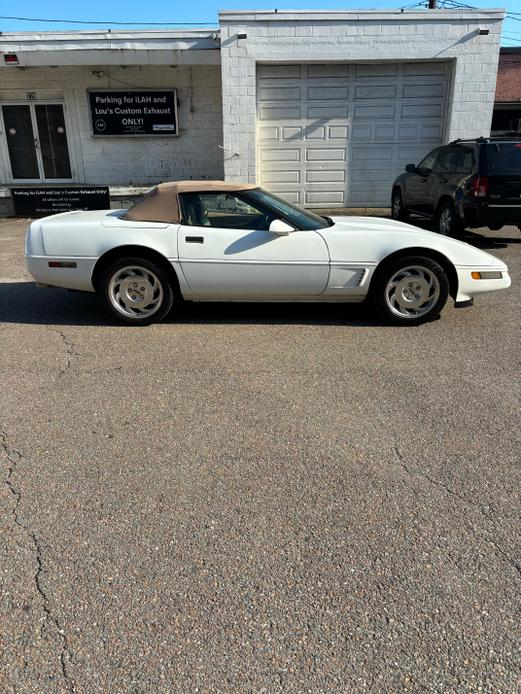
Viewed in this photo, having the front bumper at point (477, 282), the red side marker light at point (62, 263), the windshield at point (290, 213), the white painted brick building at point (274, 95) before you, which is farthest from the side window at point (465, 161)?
the red side marker light at point (62, 263)

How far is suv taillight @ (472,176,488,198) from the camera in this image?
29.0 feet

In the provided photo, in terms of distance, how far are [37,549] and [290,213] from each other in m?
3.94

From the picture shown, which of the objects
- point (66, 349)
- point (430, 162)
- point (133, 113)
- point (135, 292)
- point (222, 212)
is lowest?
point (66, 349)

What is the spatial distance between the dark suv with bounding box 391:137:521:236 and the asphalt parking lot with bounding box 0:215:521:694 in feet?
15.5

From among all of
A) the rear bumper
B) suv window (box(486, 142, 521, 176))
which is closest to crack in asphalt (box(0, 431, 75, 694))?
the rear bumper

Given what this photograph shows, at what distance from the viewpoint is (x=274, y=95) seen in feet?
43.8

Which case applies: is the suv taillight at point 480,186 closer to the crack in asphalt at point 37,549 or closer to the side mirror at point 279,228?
the side mirror at point 279,228

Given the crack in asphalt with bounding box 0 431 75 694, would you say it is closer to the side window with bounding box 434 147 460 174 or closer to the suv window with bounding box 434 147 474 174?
the suv window with bounding box 434 147 474 174

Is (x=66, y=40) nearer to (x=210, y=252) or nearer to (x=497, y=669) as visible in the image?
(x=210, y=252)

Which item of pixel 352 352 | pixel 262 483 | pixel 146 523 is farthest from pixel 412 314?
pixel 146 523

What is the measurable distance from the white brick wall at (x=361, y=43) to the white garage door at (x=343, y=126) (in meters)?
0.47

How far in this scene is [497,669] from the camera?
190 centimetres

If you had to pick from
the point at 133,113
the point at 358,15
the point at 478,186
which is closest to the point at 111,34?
the point at 133,113

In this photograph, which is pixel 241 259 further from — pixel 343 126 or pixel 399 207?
pixel 343 126
